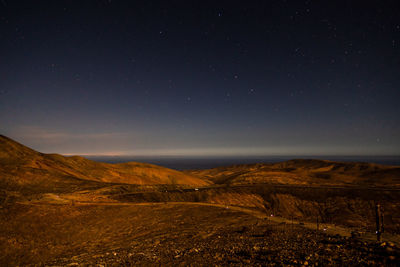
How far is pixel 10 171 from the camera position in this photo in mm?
46094

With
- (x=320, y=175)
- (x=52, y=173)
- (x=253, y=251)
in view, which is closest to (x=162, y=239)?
(x=253, y=251)

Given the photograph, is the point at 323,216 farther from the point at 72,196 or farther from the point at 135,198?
the point at 72,196

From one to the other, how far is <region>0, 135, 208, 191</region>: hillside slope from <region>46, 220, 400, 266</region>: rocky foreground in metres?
37.5

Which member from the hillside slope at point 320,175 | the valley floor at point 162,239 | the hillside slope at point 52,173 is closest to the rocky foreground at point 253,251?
the valley floor at point 162,239

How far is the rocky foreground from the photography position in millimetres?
8586

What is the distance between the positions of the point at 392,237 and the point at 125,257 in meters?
17.7

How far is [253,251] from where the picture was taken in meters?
10.7

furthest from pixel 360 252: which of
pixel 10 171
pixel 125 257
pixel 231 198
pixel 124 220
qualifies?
pixel 10 171

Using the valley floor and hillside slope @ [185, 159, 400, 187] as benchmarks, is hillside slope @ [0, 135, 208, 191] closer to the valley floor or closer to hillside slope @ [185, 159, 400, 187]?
the valley floor

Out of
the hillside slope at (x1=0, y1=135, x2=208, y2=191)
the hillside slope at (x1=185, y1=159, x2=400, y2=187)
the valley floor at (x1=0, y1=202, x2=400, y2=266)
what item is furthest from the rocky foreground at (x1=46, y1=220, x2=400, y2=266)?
the hillside slope at (x1=185, y1=159, x2=400, y2=187)

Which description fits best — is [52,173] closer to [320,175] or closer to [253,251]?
[253,251]

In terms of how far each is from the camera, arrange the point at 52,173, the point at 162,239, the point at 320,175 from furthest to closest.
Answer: the point at 320,175 < the point at 52,173 < the point at 162,239

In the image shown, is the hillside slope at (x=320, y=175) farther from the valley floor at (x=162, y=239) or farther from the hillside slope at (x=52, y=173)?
the valley floor at (x=162, y=239)

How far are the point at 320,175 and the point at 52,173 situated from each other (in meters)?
97.0
